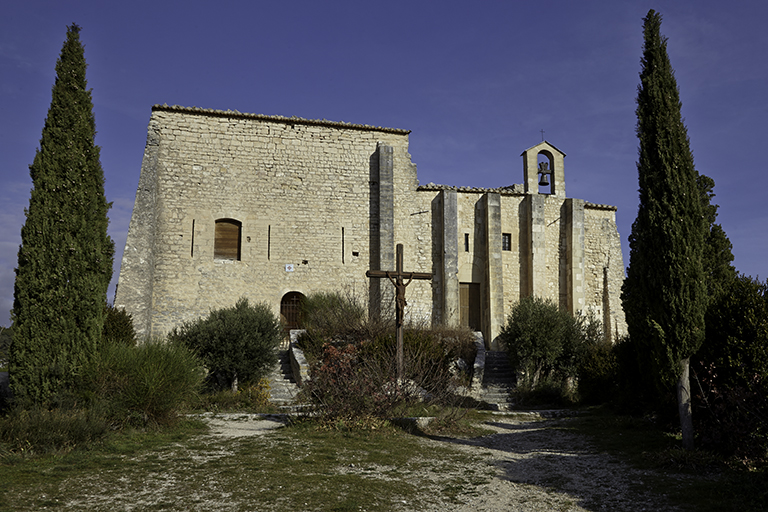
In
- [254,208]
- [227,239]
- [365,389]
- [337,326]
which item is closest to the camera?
[365,389]

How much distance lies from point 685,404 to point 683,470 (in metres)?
0.99

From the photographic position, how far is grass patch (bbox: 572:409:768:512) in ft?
17.5

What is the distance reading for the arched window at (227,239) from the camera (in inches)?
758

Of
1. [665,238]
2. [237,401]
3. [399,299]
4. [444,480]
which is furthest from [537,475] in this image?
[237,401]

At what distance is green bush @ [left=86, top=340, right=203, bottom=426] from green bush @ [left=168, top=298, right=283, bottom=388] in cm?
388

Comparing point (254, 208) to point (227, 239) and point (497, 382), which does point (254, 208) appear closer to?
point (227, 239)

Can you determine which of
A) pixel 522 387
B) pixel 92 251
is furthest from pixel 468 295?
pixel 92 251

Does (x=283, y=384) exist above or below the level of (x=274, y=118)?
below

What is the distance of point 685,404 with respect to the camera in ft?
24.0

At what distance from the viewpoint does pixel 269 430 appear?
9023mm

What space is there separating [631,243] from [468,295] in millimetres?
6077

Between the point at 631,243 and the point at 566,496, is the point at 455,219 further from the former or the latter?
the point at 566,496

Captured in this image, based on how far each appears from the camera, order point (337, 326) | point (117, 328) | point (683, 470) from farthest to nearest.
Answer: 1. point (337, 326)
2. point (117, 328)
3. point (683, 470)

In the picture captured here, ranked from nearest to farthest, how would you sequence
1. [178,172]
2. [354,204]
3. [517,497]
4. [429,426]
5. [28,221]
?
[517,497] < [28,221] < [429,426] < [178,172] < [354,204]
